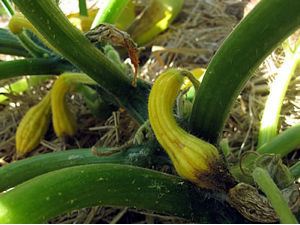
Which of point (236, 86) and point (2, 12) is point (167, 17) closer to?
point (2, 12)

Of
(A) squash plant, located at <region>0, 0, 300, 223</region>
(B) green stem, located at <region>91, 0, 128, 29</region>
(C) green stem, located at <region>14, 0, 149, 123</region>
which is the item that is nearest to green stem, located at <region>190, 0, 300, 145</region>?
(A) squash plant, located at <region>0, 0, 300, 223</region>

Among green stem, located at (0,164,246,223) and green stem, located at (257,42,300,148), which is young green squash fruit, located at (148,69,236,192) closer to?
green stem, located at (0,164,246,223)

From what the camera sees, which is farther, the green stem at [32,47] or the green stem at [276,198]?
the green stem at [32,47]

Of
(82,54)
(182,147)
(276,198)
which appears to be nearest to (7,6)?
(82,54)

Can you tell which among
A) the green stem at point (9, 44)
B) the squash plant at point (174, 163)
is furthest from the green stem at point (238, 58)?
the green stem at point (9, 44)

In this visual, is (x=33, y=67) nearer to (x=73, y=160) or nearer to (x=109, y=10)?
(x=109, y=10)

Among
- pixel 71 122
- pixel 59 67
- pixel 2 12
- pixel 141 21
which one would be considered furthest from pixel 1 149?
pixel 141 21

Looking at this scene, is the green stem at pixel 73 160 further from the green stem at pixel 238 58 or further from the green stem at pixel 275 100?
the green stem at pixel 275 100
